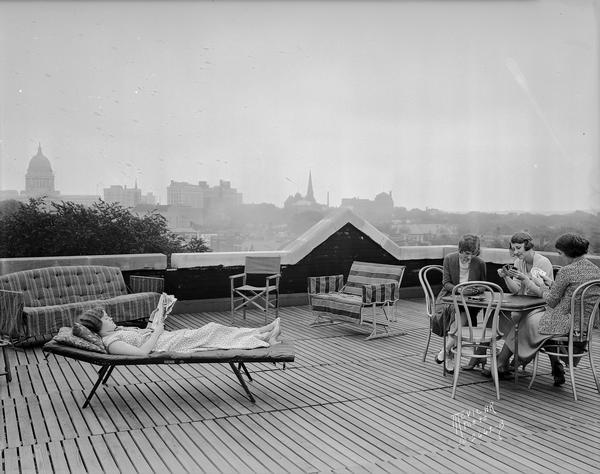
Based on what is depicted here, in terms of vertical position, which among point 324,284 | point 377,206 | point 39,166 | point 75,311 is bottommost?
point 75,311

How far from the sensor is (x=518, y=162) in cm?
1436

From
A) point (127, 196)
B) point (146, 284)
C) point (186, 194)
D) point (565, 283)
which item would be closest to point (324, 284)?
point (146, 284)

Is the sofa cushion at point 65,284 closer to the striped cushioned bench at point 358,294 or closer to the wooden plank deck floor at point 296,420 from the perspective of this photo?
the wooden plank deck floor at point 296,420

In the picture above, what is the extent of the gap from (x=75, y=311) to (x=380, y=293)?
3319mm

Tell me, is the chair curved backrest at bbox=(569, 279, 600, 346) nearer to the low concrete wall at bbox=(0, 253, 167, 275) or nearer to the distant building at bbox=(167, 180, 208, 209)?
the low concrete wall at bbox=(0, 253, 167, 275)

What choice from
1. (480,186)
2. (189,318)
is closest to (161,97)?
(189,318)

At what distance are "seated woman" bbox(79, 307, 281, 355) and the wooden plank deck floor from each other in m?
0.38

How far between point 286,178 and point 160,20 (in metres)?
4.03

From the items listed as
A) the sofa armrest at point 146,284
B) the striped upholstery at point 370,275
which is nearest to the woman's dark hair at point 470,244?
the striped upholstery at point 370,275

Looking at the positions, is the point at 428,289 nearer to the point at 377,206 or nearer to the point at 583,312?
the point at 583,312

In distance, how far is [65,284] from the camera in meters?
6.62

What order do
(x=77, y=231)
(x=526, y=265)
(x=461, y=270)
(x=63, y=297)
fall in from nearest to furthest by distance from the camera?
(x=526, y=265)
(x=461, y=270)
(x=63, y=297)
(x=77, y=231)

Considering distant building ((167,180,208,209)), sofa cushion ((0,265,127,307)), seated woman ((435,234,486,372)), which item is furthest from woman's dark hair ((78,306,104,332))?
distant building ((167,180,208,209))

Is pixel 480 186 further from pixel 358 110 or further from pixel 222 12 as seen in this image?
pixel 222 12
